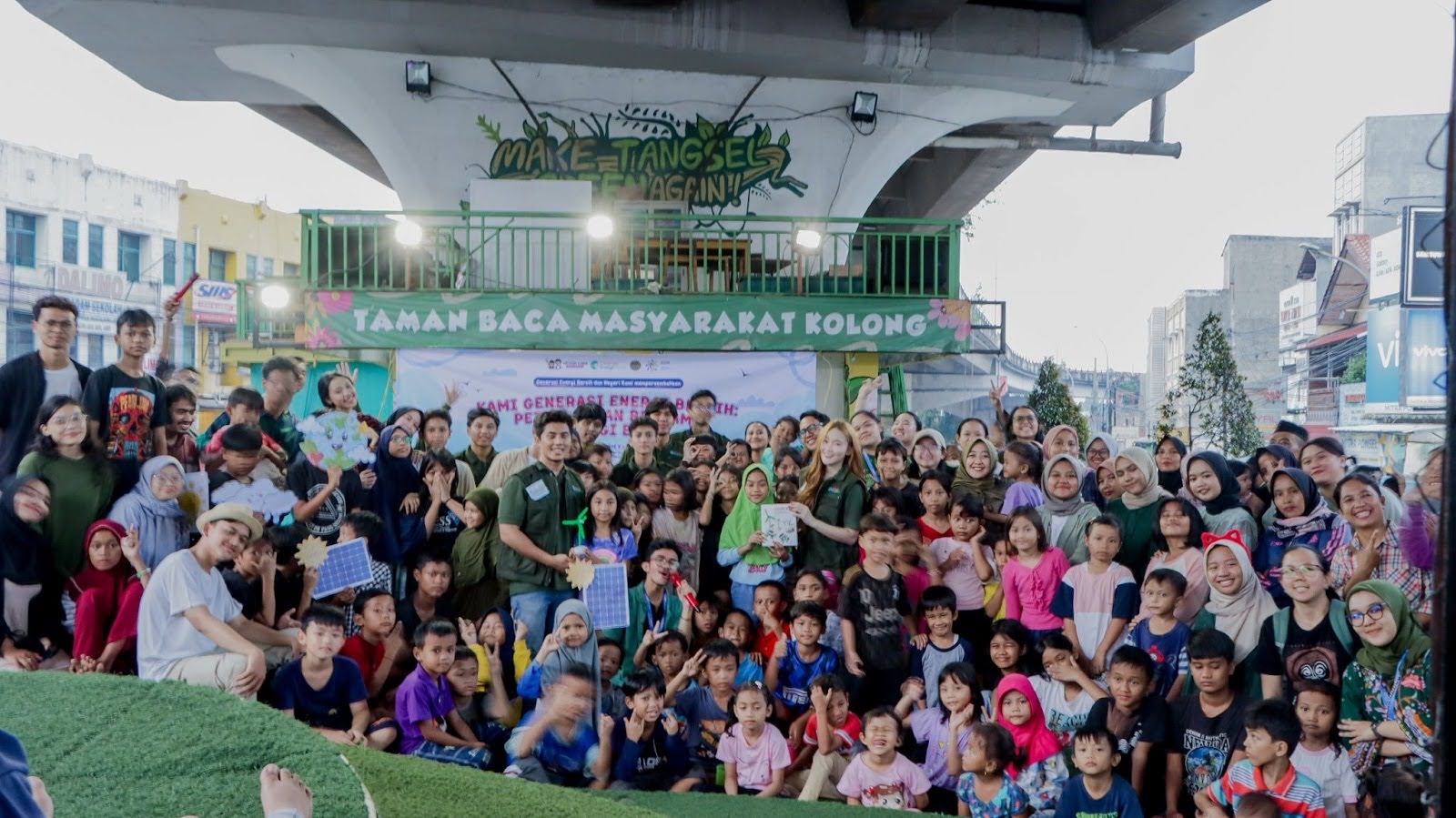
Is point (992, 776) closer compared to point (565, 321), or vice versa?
point (992, 776)

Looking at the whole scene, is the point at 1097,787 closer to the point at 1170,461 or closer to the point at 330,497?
the point at 1170,461

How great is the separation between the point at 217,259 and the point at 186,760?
30904 mm

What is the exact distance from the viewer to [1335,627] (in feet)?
14.0

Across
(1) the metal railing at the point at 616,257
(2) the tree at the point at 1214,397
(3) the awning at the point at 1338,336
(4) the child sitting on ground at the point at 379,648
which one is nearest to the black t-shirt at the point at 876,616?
(4) the child sitting on ground at the point at 379,648

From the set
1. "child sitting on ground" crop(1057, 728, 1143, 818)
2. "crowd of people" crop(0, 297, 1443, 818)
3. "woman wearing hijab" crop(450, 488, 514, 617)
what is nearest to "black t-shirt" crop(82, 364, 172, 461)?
"crowd of people" crop(0, 297, 1443, 818)

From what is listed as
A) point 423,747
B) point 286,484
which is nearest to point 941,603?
point 423,747

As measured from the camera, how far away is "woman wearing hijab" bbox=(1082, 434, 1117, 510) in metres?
6.30

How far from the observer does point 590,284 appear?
10.2m

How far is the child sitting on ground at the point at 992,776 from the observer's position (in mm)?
4520

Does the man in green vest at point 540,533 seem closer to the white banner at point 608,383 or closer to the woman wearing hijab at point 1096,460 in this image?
the woman wearing hijab at point 1096,460

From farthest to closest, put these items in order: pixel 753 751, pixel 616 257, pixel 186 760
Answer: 1. pixel 616 257
2. pixel 753 751
3. pixel 186 760

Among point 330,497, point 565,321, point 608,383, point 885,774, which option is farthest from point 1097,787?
point 565,321

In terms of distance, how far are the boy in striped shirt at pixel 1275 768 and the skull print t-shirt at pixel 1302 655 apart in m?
0.22

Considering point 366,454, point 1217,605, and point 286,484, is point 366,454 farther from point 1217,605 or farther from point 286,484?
point 1217,605
